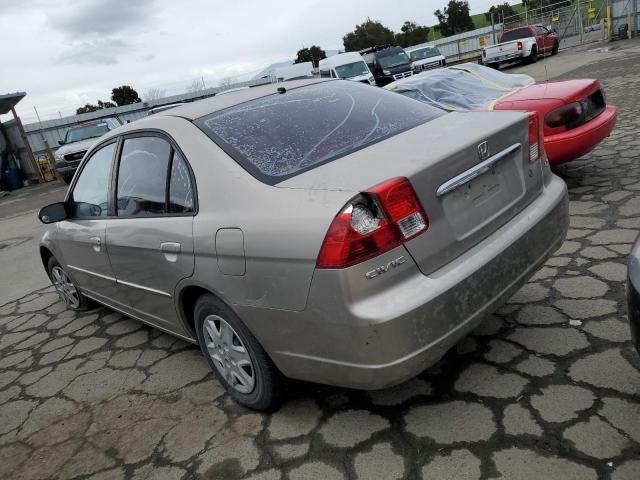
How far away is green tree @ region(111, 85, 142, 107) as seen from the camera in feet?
135

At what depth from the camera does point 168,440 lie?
262cm

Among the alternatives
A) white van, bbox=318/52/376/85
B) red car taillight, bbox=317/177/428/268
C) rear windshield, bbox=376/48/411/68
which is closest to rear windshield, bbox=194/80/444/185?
red car taillight, bbox=317/177/428/268

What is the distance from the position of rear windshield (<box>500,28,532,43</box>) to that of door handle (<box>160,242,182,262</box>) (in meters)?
23.5

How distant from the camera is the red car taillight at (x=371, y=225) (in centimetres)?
191

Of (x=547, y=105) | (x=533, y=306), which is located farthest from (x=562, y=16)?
(x=533, y=306)

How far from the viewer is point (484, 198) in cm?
230

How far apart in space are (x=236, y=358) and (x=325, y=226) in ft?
3.38

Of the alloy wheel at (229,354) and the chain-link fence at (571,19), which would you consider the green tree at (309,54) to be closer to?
the chain-link fence at (571,19)

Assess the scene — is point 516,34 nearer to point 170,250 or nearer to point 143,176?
point 143,176

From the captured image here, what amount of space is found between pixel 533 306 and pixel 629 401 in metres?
0.98

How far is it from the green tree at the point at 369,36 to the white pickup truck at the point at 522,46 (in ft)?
98.1

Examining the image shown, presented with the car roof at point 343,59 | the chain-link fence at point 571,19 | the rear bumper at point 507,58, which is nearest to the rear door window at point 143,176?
the car roof at point 343,59

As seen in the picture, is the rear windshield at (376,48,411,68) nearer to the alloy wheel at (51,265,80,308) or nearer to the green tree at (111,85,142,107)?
the alloy wheel at (51,265,80,308)

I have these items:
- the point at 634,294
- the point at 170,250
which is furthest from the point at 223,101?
the point at 634,294
